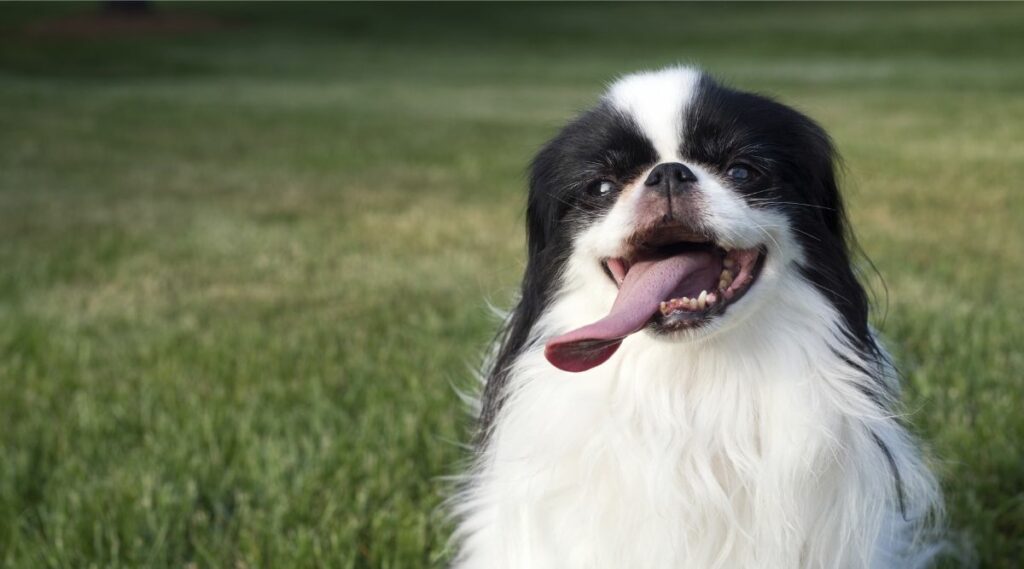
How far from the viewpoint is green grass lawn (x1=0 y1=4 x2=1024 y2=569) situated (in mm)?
3217

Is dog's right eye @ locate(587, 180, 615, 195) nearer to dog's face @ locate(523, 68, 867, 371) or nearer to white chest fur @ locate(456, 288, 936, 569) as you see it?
dog's face @ locate(523, 68, 867, 371)

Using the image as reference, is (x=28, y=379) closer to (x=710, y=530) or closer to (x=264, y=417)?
(x=264, y=417)

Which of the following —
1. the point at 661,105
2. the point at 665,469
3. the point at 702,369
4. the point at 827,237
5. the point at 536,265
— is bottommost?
the point at 665,469

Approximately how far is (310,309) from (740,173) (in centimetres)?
346

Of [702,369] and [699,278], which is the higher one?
[699,278]

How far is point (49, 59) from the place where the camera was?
1014 inches

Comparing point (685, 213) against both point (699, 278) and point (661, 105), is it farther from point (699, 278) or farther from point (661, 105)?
point (661, 105)

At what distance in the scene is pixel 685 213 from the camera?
6.97 feet

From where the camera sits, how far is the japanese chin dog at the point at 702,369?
2203 millimetres

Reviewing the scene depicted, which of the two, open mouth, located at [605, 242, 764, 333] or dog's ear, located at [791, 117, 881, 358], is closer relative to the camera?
open mouth, located at [605, 242, 764, 333]

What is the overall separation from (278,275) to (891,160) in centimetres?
645

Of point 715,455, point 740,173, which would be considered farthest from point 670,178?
point 715,455

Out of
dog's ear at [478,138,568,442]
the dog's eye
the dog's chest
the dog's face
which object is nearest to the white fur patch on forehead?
the dog's face

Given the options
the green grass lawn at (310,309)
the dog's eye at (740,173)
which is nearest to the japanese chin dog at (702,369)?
A: the dog's eye at (740,173)
